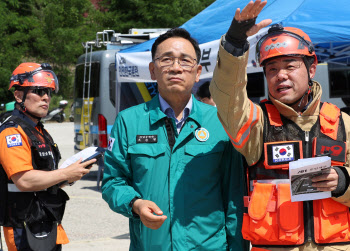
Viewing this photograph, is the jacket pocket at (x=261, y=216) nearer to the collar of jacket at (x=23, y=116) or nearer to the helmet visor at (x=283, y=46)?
the helmet visor at (x=283, y=46)

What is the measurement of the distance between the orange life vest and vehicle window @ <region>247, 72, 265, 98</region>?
Result: 8.47 m

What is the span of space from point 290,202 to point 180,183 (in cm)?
57

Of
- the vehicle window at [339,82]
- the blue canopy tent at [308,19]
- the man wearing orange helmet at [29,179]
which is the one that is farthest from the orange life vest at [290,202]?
the vehicle window at [339,82]

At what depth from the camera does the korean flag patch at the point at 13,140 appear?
12.0 ft

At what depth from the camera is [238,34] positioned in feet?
7.80

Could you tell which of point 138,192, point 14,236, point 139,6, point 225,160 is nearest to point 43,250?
point 14,236

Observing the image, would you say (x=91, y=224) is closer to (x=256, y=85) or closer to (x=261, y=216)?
(x=256, y=85)

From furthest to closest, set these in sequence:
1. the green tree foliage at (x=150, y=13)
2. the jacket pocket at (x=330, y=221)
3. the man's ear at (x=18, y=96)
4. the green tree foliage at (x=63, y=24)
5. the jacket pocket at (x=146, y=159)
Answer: the green tree foliage at (x=63, y=24) < the green tree foliage at (x=150, y=13) < the man's ear at (x=18, y=96) < the jacket pocket at (x=146, y=159) < the jacket pocket at (x=330, y=221)

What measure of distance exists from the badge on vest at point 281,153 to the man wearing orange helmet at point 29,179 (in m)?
1.59

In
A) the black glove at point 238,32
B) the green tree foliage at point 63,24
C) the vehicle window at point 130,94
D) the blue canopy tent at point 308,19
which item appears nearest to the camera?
the black glove at point 238,32

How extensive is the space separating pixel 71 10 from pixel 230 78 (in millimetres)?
37759

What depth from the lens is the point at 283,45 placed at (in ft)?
8.98

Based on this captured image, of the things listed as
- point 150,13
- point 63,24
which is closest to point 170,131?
point 150,13

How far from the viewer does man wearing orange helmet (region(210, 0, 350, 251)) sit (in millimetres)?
2541
